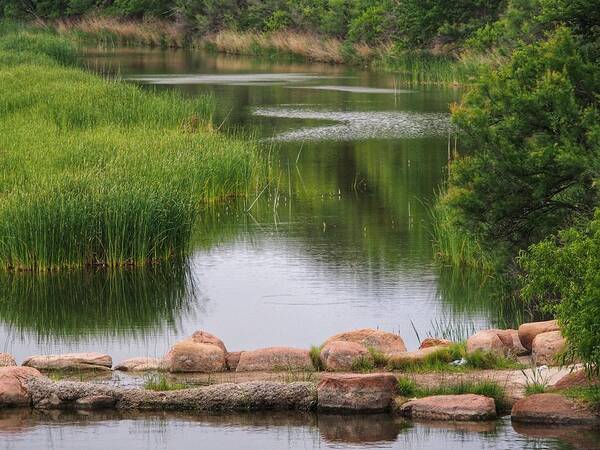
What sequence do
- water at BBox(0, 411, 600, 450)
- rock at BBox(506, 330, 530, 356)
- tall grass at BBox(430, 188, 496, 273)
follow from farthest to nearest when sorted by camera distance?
tall grass at BBox(430, 188, 496, 273)
rock at BBox(506, 330, 530, 356)
water at BBox(0, 411, 600, 450)

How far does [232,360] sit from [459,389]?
2.13 metres

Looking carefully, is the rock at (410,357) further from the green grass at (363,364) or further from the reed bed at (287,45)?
the reed bed at (287,45)

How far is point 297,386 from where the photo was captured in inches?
384

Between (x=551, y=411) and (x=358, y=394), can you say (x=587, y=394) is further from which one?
(x=358, y=394)

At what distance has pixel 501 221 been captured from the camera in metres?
13.3

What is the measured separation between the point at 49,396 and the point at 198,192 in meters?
9.99

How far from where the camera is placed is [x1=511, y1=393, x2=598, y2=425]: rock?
912cm

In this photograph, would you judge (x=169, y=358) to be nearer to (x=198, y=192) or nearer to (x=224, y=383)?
(x=224, y=383)

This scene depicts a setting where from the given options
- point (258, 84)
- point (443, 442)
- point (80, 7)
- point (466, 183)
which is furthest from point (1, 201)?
point (80, 7)

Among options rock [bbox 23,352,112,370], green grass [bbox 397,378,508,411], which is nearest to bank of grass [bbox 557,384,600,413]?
green grass [bbox 397,378,508,411]

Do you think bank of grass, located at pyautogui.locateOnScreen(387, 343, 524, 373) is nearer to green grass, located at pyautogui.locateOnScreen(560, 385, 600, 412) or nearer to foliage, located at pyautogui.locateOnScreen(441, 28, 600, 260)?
green grass, located at pyautogui.locateOnScreen(560, 385, 600, 412)

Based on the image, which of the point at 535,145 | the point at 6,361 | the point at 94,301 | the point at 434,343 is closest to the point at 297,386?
the point at 434,343

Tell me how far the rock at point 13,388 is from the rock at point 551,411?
3642mm

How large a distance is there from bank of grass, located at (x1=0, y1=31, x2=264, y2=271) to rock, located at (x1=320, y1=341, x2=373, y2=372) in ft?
17.8
